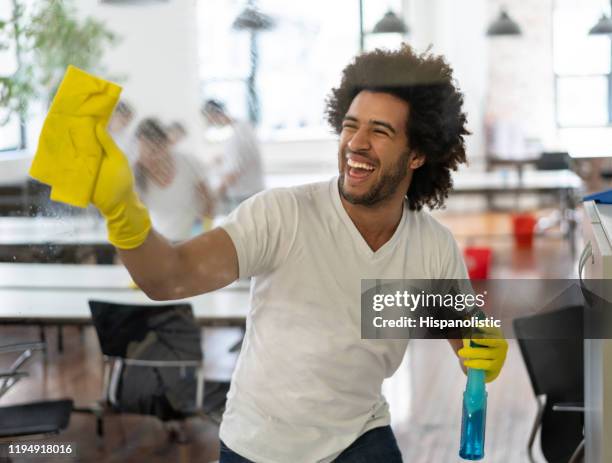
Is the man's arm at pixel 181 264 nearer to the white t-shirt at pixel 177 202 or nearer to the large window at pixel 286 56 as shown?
the large window at pixel 286 56

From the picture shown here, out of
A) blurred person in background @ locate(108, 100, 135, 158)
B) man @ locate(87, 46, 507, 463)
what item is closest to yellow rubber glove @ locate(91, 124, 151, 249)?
man @ locate(87, 46, 507, 463)

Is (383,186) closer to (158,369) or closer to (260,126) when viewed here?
(260,126)

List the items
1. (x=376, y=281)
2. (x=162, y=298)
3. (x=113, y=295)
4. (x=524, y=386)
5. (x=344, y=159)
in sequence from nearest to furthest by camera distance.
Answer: (x=162, y=298) → (x=344, y=159) → (x=376, y=281) → (x=524, y=386) → (x=113, y=295)

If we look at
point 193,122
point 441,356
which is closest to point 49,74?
point 193,122

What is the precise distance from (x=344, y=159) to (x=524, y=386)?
107 cm

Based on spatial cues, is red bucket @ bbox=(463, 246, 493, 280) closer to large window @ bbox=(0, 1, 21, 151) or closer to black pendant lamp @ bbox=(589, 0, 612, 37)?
black pendant lamp @ bbox=(589, 0, 612, 37)

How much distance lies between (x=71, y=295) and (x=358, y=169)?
1.20m

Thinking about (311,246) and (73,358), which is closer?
(311,246)

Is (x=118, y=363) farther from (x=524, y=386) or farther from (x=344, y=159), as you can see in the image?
(x=344, y=159)

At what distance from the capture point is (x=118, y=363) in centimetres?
281

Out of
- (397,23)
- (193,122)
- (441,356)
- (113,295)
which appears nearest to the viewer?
(397,23)

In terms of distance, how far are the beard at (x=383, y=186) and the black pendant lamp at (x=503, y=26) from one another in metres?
0.86

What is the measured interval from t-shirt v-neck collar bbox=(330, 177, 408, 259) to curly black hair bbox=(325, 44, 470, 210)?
0.08 m

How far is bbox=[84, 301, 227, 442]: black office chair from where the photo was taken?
8.74 feet
